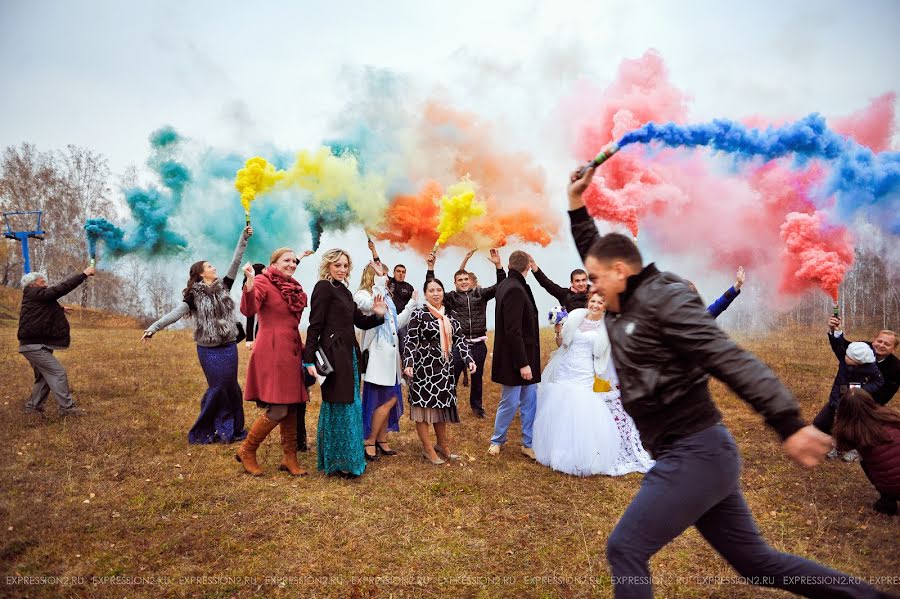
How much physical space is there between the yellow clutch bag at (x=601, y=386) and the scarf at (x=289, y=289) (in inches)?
143

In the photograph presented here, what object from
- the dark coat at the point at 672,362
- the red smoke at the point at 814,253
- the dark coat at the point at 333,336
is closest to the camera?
the dark coat at the point at 672,362

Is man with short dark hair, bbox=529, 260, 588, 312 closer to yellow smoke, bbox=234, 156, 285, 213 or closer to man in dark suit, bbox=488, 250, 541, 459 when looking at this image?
man in dark suit, bbox=488, 250, 541, 459

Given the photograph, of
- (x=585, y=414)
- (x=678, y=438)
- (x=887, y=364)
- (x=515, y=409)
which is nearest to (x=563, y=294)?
(x=515, y=409)

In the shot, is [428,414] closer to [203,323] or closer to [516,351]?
[516,351]

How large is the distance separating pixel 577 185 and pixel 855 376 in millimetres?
5462

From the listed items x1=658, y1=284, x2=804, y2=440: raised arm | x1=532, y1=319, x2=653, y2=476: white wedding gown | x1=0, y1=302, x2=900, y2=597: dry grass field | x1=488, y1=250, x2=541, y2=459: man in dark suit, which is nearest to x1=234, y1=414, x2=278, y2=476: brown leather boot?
x1=0, y1=302, x2=900, y2=597: dry grass field

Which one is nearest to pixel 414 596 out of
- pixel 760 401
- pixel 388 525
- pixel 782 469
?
pixel 388 525

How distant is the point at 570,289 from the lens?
8.27 meters

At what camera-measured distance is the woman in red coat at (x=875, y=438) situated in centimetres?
489

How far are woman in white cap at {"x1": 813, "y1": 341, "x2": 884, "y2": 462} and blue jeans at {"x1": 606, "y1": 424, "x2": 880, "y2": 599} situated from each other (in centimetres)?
480

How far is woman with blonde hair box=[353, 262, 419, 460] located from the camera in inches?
264

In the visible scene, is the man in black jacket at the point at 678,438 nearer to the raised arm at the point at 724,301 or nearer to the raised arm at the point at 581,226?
the raised arm at the point at 581,226

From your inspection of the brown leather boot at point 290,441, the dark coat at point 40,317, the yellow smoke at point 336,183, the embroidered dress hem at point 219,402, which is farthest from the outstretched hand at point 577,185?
the dark coat at point 40,317

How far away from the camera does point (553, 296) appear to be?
8.54 m
